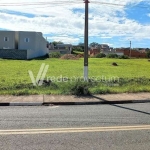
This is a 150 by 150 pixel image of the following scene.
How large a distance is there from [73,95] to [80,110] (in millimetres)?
2346

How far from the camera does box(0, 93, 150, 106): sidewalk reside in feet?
26.8

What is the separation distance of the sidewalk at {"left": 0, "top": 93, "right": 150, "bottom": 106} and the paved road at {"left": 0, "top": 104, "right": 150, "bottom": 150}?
72 centimetres

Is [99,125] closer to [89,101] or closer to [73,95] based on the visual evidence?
[89,101]

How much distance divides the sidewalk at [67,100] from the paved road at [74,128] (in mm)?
720

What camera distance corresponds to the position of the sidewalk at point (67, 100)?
8170mm

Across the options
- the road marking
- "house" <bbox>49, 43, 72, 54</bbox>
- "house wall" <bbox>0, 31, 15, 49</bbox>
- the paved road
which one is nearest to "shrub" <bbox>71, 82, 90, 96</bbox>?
the paved road

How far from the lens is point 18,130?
196 inches

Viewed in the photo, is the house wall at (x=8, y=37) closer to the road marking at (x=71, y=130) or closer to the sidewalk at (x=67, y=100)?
the sidewalk at (x=67, y=100)

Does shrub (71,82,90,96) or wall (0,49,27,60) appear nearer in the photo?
shrub (71,82,90,96)

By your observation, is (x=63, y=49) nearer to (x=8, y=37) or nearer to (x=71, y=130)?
(x=8, y=37)

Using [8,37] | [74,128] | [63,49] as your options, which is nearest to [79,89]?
[74,128]

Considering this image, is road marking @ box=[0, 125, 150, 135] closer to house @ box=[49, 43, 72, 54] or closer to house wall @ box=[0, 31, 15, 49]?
house wall @ box=[0, 31, 15, 49]

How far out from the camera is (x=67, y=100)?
861 cm

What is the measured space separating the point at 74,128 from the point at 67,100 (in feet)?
11.3
